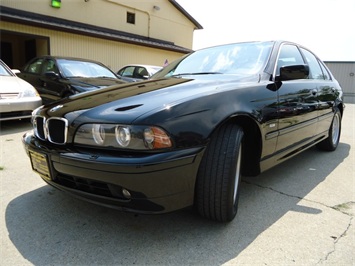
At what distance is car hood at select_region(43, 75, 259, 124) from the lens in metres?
1.67

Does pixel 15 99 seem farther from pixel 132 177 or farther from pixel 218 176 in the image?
pixel 218 176

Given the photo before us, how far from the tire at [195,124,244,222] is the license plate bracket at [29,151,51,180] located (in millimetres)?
1003

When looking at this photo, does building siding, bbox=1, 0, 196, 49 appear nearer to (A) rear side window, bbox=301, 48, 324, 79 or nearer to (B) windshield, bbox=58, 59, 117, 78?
(B) windshield, bbox=58, 59, 117, 78

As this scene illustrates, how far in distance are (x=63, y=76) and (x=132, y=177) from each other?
4800 mm

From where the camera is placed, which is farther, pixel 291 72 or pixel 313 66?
pixel 313 66

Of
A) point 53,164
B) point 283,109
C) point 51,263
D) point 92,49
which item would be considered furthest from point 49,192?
point 92,49

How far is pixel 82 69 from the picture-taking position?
244 inches

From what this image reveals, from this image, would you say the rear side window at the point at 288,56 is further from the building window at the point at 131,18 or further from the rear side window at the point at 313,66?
the building window at the point at 131,18

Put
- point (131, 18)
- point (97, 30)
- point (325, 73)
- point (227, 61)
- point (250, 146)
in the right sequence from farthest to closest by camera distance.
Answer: point (131, 18) → point (97, 30) → point (325, 73) → point (227, 61) → point (250, 146)

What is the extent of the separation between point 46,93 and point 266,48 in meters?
4.83

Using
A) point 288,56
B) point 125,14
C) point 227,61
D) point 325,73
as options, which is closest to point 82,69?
point 227,61

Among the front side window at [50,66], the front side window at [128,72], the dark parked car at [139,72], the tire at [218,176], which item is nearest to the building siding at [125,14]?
the front side window at [128,72]

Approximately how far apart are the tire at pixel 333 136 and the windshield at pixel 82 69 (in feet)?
15.3

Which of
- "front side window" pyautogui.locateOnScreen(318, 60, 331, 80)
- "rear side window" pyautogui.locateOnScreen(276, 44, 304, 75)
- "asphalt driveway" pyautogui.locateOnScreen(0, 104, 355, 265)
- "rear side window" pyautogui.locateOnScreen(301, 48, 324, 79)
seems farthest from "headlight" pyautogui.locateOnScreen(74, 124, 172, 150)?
"front side window" pyautogui.locateOnScreen(318, 60, 331, 80)
